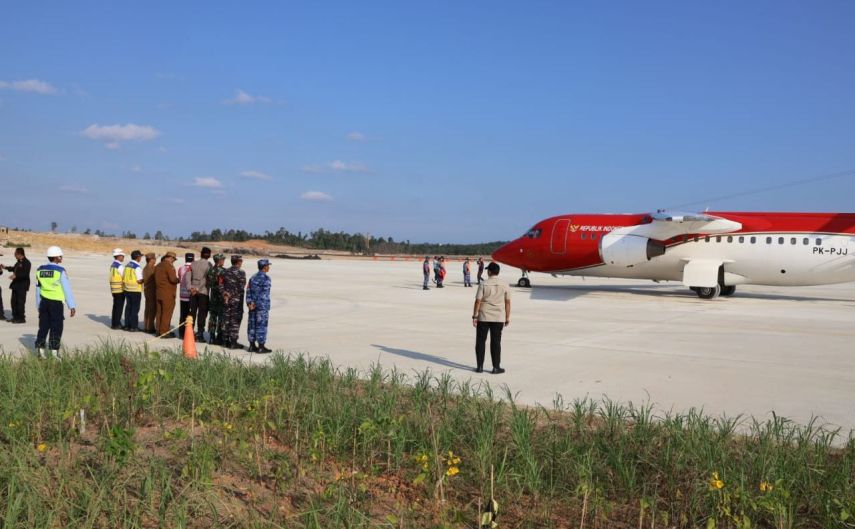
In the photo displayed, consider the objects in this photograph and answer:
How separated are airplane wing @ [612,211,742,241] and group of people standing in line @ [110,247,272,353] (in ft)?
55.1

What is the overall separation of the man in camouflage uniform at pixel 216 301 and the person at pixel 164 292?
3.40 feet

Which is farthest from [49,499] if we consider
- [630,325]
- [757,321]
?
[757,321]

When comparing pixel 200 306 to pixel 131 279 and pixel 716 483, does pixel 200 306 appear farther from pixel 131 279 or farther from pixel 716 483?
pixel 716 483

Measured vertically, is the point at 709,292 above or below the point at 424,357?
above

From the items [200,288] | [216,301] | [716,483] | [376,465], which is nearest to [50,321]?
[216,301]


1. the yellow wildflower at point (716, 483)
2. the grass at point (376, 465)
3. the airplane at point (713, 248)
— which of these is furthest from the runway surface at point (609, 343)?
the yellow wildflower at point (716, 483)

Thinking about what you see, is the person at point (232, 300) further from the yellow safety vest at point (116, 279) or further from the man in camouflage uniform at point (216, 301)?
the yellow safety vest at point (116, 279)

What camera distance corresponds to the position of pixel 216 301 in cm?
1244

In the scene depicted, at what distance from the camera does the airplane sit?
23344mm

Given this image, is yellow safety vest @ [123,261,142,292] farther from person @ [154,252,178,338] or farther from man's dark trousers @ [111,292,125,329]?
person @ [154,252,178,338]

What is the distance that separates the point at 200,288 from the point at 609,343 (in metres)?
8.35

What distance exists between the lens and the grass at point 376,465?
4.54m

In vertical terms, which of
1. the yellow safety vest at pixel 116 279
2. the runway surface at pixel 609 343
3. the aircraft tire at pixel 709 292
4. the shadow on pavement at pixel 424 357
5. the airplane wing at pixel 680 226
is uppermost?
the airplane wing at pixel 680 226

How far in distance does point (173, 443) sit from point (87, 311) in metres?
14.1
